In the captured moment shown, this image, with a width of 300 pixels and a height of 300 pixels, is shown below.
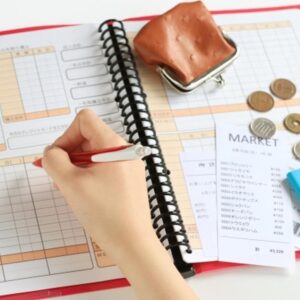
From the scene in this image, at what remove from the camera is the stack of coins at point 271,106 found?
2.93 ft

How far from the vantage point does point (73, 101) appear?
0.89 meters

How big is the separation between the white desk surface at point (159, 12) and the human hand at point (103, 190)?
0.28 feet

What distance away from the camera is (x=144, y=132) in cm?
86

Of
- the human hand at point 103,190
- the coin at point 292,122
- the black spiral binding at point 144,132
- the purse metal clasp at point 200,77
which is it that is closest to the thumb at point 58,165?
the human hand at point 103,190

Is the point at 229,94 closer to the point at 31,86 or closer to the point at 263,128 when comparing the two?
the point at 263,128

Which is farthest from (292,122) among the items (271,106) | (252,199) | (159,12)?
(159,12)

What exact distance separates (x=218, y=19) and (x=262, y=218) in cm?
36

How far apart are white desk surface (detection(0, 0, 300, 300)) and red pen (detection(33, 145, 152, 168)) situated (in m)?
0.16

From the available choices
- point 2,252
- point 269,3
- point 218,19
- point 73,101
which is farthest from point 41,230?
point 269,3

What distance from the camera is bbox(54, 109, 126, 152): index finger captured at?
2.47 feet

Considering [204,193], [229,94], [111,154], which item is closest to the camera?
[111,154]

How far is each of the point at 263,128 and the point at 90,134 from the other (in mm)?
274

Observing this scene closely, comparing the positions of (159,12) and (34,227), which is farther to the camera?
(159,12)

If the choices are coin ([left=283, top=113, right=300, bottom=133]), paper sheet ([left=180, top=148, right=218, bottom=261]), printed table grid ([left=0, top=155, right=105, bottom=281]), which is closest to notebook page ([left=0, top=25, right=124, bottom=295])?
printed table grid ([left=0, top=155, right=105, bottom=281])
